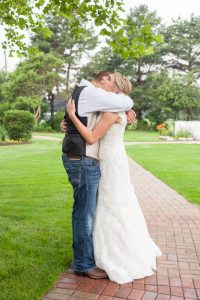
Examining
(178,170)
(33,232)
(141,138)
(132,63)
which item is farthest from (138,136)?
(33,232)

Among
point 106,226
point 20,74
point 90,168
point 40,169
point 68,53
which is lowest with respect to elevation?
point 40,169

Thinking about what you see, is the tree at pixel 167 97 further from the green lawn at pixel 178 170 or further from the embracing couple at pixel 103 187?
the embracing couple at pixel 103 187

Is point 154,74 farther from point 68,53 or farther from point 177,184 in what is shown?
point 177,184

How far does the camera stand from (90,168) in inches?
134

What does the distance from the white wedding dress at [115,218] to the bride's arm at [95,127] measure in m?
0.16

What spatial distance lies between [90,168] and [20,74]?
28.5 m

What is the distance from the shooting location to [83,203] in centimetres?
347

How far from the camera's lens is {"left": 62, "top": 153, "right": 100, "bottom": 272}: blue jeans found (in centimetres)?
341

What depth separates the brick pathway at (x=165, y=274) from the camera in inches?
129

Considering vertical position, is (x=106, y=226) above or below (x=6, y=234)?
above

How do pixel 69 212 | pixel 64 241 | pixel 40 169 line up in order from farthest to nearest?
1. pixel 40 169
2. pixel 69 212
3. pixel 64 241

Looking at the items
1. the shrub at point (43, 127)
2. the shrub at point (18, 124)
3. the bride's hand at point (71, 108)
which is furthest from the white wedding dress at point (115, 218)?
the shrub at point (43, 127)

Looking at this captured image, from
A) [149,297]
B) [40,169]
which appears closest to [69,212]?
[149,297]

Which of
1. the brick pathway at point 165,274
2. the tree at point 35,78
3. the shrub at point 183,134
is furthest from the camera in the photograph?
the tree at point 35,78
